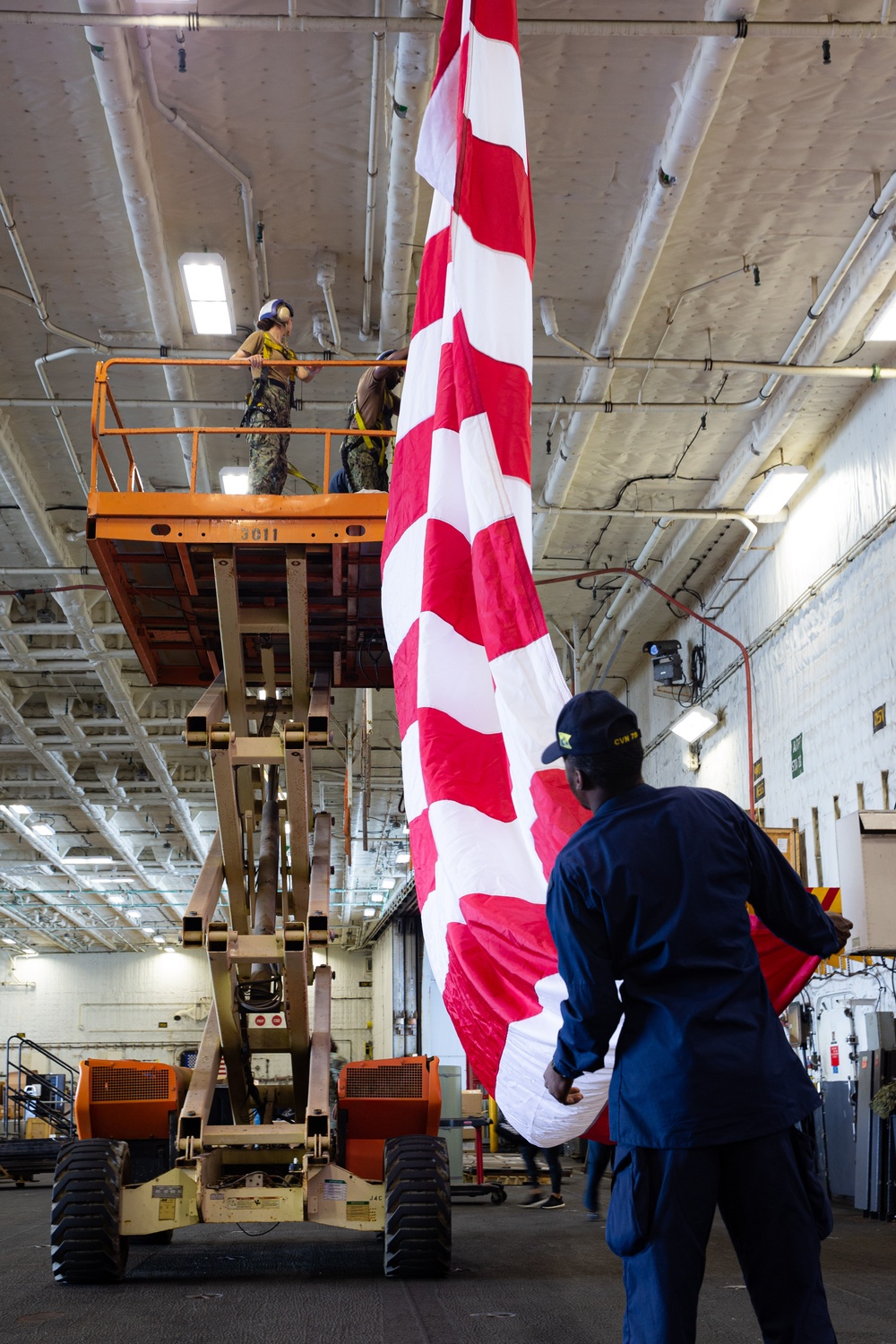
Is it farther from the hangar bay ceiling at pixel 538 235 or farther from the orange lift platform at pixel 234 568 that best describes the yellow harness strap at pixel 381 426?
the hangar bay ceiling at pixel 538 235

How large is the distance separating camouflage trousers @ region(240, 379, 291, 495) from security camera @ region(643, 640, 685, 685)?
8.98m

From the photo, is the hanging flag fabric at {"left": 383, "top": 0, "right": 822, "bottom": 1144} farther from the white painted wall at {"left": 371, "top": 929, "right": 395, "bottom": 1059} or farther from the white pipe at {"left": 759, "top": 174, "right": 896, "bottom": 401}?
the white painted wall at {"left": 371, "top": 929, "right": 395, "bottom": 1059}

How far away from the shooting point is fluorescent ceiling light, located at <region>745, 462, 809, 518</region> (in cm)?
1134

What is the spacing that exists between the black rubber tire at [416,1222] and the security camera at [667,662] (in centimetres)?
A: 991

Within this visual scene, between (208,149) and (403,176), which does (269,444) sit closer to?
(403,176)

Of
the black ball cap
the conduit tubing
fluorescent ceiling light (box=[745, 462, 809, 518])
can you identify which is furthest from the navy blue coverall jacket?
fluorescent ceiling light (box=[745, 462, 809, 518])

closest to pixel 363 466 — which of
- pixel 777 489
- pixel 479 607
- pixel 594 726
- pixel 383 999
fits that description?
pixel 479 607

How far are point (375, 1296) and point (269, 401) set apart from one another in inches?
201

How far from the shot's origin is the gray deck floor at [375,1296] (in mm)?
4801

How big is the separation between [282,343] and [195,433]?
1.07 metres

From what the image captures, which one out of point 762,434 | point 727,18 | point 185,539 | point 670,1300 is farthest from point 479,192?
point 762,434

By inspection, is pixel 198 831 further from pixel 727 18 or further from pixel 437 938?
pixel 437 938

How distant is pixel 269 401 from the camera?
24.6ft

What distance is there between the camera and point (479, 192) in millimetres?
4770
